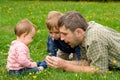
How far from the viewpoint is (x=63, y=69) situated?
564 cm

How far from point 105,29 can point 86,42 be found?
42cm

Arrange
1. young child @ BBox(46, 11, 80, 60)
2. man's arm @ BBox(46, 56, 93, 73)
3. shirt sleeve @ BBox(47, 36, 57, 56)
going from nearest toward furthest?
man's arm @ BBox(46, 56, 93, 73), young child @ BBox(46, 11, 80, 60), shirt sleeve @ BBox(47, 36, 57, 56)

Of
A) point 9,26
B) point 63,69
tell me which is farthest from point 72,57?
point 9,26

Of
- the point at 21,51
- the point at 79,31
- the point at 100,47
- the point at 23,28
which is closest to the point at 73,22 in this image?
the point at 79,31

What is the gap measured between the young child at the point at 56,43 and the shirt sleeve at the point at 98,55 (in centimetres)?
61

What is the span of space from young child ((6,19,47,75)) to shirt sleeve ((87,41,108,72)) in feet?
2.93

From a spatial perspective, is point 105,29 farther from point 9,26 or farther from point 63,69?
point 9,26

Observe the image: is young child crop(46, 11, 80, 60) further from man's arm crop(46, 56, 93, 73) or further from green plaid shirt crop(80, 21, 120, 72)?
green plaid shirt crop(80, 21, 120, 72)

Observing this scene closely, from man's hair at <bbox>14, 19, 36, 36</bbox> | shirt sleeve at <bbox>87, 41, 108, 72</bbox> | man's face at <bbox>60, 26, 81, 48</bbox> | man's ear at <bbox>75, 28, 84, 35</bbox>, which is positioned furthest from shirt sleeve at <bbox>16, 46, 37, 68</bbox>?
shirt sleeve at <bbox>87, 41, 108, 72</bbox>

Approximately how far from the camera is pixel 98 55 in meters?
5.25

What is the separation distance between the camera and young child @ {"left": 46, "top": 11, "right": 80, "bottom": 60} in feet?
19.7

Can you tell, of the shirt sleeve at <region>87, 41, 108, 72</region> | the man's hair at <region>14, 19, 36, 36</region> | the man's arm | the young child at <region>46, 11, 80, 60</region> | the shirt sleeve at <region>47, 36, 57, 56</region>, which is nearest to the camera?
the shirt sleeve at <region>87, 41, 108, 72</region>

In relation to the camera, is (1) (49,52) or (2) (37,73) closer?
(2) (37,73)

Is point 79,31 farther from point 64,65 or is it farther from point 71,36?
point 64,65
